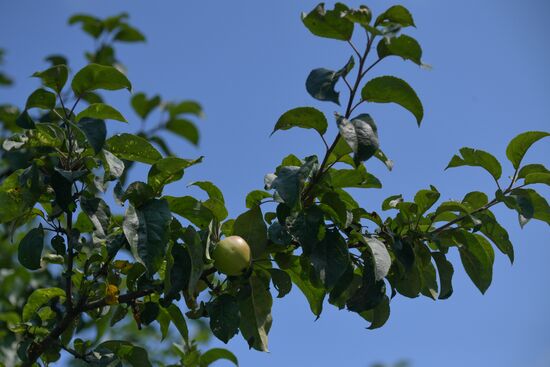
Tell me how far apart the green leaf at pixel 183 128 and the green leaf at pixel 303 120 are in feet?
8.76

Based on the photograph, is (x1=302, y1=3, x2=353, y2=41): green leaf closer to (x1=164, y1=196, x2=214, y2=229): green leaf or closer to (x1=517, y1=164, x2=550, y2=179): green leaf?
(x1=164, y1=196, x2=214, y2=229): green leaf

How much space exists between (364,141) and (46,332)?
4.19 ft

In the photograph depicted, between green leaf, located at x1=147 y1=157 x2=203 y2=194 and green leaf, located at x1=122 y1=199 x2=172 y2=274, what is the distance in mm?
136

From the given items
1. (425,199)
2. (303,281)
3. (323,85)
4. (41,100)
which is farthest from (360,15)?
(41,100)

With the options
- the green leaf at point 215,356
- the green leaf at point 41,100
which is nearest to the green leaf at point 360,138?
the green leaf at point 41,100

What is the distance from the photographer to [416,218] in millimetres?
2170

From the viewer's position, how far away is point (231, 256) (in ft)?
6.32

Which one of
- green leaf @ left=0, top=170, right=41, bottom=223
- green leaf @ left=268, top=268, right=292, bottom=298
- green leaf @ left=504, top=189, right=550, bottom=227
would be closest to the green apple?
green leaf @ left=268, top=268, right=292, bottom=298

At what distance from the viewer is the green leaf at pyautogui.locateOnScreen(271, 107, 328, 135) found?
1958 mm

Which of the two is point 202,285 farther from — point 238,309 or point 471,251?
point 471,251

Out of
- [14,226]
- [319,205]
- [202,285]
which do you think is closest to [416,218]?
[319,205]

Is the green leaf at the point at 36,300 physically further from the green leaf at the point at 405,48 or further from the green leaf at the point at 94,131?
the green leaf at the point at 405,48

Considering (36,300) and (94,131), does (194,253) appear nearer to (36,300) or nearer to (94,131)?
(94,131)

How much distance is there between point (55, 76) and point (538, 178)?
1443mm
